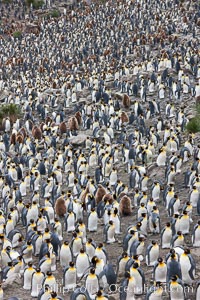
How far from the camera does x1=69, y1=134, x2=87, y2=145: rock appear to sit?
19.2m

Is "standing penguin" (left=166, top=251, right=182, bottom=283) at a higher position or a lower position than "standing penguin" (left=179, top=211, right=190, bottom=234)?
higher

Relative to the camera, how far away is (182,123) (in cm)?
1869

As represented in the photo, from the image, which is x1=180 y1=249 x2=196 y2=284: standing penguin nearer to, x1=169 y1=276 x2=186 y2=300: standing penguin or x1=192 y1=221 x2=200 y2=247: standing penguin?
x1=169 y1=276 x2=186 y2=300: standing penguin

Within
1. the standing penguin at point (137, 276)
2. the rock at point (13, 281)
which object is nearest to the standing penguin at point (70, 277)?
the rock at point (13, 281)

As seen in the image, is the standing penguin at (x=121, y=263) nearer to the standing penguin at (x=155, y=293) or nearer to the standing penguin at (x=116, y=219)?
the standing penguin at (x=155, y=293)

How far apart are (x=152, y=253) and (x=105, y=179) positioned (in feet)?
18.0

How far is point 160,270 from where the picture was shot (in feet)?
30.5

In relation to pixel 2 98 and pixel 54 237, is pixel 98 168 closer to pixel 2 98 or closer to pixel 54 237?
pixel 54 237

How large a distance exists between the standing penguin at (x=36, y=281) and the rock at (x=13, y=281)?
22.4 inches

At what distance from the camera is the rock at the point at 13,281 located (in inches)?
400

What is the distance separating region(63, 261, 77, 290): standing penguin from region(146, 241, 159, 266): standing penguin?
1.41 meters

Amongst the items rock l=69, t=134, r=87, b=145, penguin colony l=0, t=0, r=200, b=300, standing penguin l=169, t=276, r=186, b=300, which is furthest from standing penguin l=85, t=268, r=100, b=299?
rock l=69, t=134, r=87, b=145

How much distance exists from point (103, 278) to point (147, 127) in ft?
35.6

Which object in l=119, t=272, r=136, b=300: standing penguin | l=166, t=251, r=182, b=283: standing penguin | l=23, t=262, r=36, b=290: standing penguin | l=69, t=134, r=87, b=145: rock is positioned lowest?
l=69, t=134, r=87, b=145: rock
